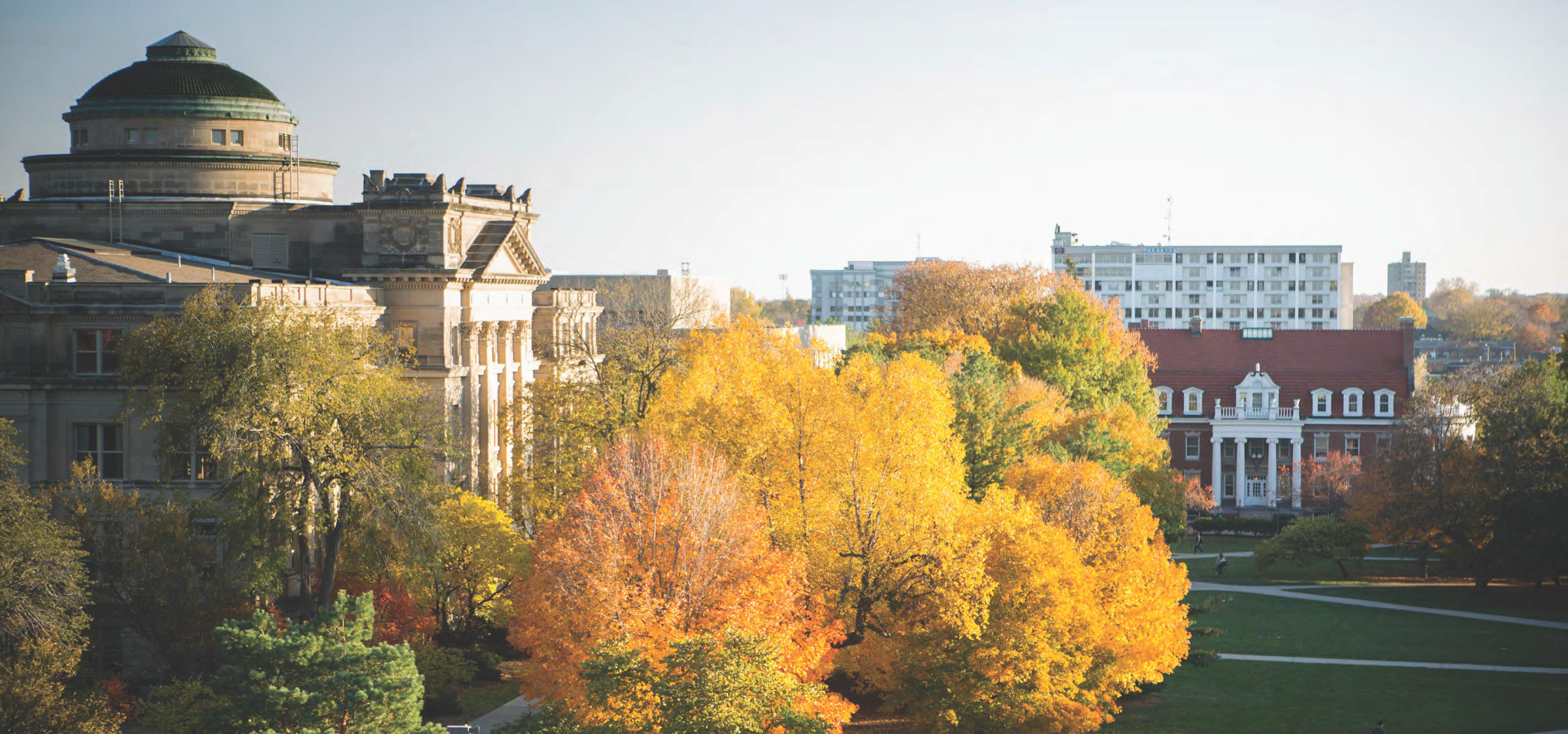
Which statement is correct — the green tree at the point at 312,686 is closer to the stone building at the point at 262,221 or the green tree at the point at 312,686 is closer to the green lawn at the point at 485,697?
the green lawn at the point at 485,697

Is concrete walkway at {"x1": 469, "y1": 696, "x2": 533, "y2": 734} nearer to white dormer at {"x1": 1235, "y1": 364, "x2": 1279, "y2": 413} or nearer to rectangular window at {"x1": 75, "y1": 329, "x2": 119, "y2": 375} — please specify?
rectangular window at {"x1": 75, "y1": 329, "x2": 119, "y2": 375}

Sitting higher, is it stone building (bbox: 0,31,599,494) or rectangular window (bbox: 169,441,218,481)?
stone building (bbox: 0,31,599,494)

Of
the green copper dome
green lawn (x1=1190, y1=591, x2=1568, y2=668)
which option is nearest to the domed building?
the green copper dome

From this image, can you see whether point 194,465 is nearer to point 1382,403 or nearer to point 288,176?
point 288,176

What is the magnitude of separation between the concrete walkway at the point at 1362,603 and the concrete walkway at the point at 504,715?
4047cm

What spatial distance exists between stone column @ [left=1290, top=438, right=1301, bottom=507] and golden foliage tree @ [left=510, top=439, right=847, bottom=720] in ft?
237

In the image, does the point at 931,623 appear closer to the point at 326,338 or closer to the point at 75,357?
the point at 326,338

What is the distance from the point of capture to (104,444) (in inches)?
1957

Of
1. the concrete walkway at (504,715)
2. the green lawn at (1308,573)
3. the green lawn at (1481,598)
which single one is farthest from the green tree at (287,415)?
the green lawn at (1481,598)

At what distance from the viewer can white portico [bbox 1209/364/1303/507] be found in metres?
112

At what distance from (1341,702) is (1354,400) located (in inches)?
2544

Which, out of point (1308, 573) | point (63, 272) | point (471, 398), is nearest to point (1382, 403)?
point (1308, 573)

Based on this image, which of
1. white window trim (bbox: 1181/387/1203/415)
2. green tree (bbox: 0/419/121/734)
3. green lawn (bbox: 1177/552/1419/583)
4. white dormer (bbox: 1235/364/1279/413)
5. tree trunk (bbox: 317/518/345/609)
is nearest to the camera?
green tree (bbox: 0/419/121/734)

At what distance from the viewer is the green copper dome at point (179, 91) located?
62.3m
